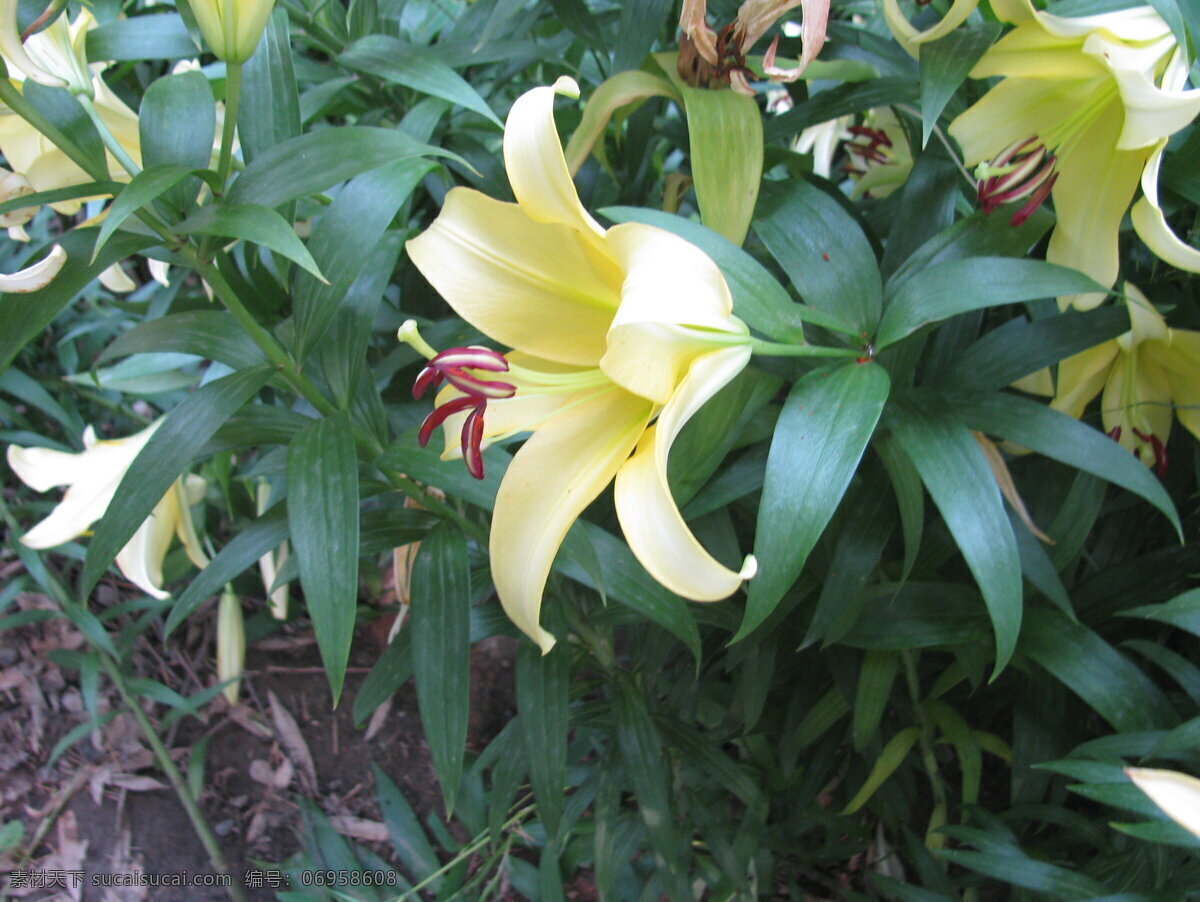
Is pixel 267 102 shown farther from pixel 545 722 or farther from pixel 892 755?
pixel 892 755

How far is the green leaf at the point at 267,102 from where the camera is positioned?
65 cm

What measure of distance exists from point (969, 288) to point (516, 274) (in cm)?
28

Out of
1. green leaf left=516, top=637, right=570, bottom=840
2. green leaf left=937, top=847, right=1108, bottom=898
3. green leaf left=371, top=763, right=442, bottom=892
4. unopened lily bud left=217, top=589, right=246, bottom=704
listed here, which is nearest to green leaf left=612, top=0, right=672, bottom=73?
green leaf left=516, top=637, right=570, bottom=840

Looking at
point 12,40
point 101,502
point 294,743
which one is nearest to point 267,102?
point 12,40

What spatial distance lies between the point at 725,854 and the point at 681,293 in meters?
0.77

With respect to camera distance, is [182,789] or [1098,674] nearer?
[1098,674]

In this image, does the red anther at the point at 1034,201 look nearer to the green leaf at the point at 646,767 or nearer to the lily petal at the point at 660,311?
the lily petal at the point at 660,311

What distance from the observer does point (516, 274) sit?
528 millimetres

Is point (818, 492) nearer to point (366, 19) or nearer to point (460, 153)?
point (460, 153)

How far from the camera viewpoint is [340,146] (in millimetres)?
568

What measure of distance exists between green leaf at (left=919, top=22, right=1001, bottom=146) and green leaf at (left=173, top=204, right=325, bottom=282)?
0.41m

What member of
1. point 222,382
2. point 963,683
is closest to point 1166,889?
point 963,683

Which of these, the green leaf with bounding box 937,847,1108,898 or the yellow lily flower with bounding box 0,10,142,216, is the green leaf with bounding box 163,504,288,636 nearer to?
the yellow lily flower with bounding box 0,10,142,216

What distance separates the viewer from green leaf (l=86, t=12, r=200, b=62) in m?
0.78
